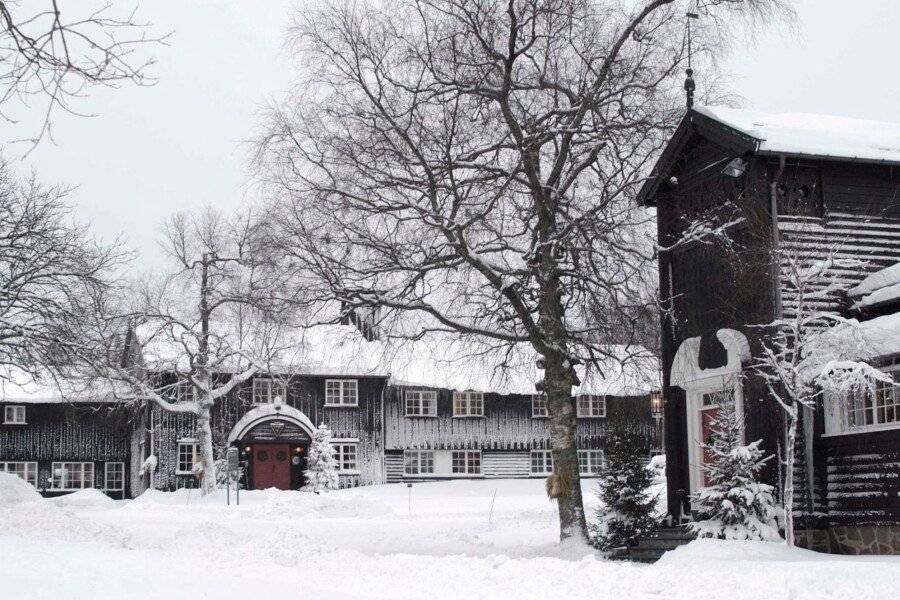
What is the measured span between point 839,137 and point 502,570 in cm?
1070

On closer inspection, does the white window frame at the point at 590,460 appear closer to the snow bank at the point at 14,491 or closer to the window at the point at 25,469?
the window at the point at 25,469

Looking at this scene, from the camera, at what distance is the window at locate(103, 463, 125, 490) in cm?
5353

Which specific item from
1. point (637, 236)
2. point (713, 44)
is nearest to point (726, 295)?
point (637, 236)

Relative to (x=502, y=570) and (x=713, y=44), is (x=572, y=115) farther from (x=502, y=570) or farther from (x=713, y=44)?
(x=502, y=570)

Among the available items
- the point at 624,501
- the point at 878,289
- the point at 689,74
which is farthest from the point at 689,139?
the point at 624,501

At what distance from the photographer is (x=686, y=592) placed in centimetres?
1255

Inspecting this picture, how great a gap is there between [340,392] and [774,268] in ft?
108

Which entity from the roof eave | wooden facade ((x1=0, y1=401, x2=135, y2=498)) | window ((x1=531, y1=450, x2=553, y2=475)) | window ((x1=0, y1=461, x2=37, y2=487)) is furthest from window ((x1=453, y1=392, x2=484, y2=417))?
the roof eave

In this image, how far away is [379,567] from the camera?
1596 centimetres

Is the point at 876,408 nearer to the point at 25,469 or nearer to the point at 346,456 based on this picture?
the point at 346,456

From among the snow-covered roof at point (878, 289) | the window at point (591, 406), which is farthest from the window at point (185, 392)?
the snow-covered roof at point (878, 289)

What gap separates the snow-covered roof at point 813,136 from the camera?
61.7 ft

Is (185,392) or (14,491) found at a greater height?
(185,392)

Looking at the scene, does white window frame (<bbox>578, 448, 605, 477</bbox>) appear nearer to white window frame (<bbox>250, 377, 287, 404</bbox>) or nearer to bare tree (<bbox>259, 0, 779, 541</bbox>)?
white window frame (<bbox>250, 377, 287, 404</bbox>)
